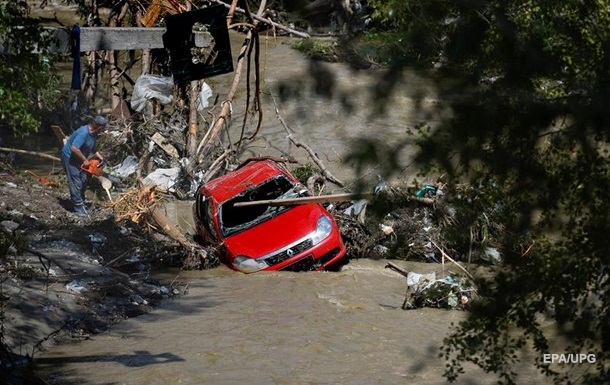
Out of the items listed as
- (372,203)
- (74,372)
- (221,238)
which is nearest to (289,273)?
(221,238)

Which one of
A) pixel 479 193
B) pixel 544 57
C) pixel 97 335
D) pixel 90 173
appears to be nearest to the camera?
pixel 544 57

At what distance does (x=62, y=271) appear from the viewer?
42.7 ft

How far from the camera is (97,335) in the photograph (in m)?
11.7

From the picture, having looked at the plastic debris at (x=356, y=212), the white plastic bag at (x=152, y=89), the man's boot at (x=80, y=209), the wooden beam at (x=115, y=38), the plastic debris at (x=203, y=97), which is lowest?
the man's boot at (x=80, y=209)

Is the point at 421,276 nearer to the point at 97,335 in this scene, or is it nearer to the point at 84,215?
the point at 97,335

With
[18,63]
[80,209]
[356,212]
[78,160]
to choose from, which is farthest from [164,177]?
[18,63]

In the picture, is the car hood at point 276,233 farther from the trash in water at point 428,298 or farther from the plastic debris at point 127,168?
the plastic debris at point 127,168

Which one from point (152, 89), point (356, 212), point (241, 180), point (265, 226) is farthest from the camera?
point (152, 89)

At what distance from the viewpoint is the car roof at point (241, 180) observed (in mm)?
14922

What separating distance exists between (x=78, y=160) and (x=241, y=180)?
12.7 feet

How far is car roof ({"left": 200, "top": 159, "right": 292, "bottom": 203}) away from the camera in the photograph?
587 inches

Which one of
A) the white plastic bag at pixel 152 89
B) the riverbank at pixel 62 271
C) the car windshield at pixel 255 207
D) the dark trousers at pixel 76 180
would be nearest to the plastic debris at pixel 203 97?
the white plastic bag at pixel 152 89

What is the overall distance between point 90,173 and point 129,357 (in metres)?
7.26

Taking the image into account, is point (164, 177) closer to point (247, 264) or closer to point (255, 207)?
point (255, 207)
